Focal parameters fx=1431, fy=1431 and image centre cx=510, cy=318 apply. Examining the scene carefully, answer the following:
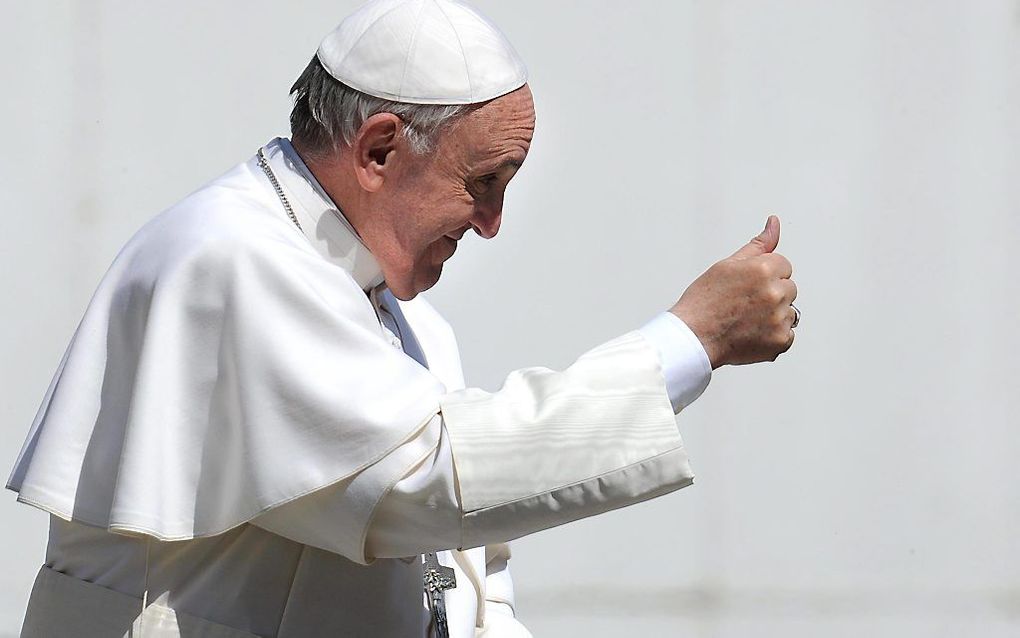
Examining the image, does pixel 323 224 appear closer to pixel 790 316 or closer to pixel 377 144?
pixel 377 144

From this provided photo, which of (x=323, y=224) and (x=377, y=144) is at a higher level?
(x=377, y=144)

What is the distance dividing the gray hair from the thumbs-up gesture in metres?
0.47

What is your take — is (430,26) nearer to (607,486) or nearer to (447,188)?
(447,188)

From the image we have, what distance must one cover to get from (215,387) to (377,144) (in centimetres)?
46

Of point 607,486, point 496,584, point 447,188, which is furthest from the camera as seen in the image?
point 496,584

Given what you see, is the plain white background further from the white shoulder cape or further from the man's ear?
the white shoulder cape

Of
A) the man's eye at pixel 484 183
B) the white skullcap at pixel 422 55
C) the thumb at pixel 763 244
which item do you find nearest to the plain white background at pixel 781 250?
the white skullcap at pixel 422 55

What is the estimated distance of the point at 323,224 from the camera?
2.24 m

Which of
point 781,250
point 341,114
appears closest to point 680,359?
point 341,114

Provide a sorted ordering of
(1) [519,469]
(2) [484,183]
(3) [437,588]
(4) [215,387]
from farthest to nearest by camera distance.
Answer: (3) [437,588] < (2) [484,183] < (4) [215,387] < (1) [519,469]

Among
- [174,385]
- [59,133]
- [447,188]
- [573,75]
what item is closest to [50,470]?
[174,385]

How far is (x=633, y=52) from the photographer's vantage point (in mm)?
4398

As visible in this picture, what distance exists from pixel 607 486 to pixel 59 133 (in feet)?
9.31

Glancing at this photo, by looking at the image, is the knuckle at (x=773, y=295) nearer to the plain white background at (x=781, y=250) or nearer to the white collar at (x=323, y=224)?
the white collar at (x=323, y=224)
